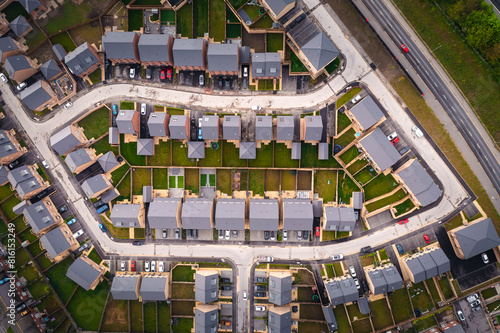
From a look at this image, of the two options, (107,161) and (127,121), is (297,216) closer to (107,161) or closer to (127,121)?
(127,121)

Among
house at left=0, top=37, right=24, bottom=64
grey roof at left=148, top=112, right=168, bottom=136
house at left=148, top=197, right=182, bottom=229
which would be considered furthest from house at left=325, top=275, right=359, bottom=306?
house at left=0, top=37, right=24, bottom=64

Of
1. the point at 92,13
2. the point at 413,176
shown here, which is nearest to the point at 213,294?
the point at 413,176

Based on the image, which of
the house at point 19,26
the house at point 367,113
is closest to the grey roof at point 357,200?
the house at point 367,113

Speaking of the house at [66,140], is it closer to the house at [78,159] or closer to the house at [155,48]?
the house at [78,159]

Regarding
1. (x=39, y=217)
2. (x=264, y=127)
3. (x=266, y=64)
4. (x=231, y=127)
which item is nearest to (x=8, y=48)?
(x=39, y=217)

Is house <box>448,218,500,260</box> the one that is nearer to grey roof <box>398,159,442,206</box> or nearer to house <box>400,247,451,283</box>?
house <box>400,247,451,283</box>
